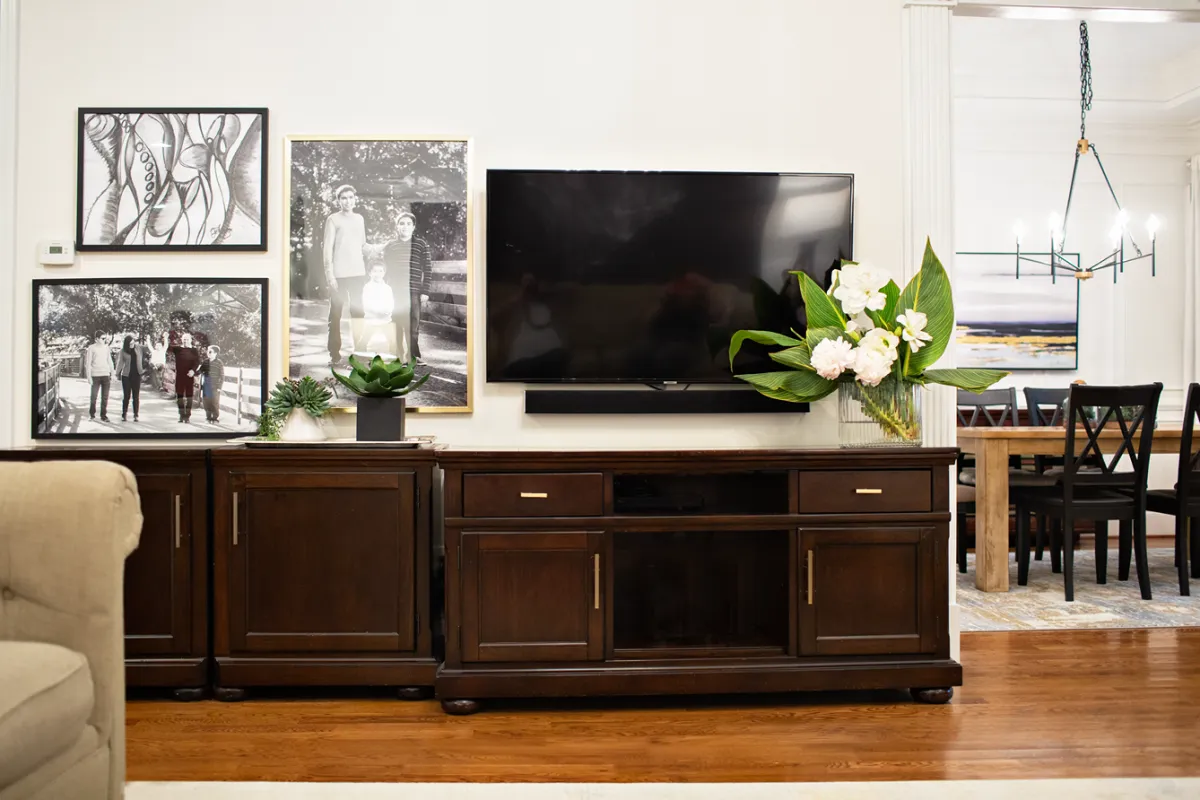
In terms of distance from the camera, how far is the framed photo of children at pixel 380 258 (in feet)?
9.57

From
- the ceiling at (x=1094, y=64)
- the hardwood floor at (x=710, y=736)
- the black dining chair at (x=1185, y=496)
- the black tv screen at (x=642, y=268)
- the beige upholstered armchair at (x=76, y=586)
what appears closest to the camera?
the beige upholstered armchair at (x=76, y=586)

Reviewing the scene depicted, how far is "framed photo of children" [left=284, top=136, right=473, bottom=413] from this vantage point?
2918mm

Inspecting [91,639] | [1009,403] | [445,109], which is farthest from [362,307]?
[1009,403]

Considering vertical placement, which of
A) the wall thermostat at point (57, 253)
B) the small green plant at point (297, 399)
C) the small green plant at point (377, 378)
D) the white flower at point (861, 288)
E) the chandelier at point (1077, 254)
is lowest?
the small green plant at point (297, 399)

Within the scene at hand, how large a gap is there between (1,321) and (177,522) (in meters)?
1.12

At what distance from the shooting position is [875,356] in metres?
2.54

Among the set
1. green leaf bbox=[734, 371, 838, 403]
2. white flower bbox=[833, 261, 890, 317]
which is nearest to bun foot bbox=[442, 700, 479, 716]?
green leaf bbox=[734, 371, 838, 403]

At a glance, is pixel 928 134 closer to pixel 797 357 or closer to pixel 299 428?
pixel 797 357

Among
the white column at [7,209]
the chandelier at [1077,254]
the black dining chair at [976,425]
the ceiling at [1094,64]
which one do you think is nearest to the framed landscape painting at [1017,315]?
the chandelier at [1077,254]

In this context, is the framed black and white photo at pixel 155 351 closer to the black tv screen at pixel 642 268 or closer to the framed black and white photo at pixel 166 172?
the framed black and white photo at pixel 166 172

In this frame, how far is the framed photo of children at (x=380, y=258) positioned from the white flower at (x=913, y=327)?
4.89 feet

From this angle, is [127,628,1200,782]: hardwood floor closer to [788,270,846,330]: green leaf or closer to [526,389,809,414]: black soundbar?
[526,389,809,414]: black soundbar

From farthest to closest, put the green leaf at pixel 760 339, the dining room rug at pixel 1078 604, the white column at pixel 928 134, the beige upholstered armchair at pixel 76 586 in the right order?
the dining room rug at pixel 1078 604 < the white column at pixel 928 134 < the green leaf at pixel 760 339 < the beige upholstered armchair at pixel 76 586

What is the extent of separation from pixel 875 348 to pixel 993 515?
1949 mm
